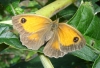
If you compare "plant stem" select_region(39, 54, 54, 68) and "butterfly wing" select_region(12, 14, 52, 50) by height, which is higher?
"butterfly wing" select_region(12, 14, 52, 50)

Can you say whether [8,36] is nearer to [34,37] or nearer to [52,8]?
[34,37]

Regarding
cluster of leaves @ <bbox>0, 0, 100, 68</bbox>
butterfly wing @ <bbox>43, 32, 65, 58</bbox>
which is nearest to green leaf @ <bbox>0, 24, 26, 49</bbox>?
cluster of leaves @ <bbox>0, 0, 100, 68</bbox>

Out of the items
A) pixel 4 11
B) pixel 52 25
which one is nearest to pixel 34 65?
pixel 4 11

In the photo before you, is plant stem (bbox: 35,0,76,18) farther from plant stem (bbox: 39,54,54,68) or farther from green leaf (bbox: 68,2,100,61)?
plant stem (bbox: 39,54,54,68)

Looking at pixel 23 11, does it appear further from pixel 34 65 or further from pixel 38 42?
pixel 34 65

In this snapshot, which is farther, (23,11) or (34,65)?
(34,65)

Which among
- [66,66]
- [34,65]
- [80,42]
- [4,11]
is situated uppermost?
[80,42]

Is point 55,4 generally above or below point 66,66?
above
